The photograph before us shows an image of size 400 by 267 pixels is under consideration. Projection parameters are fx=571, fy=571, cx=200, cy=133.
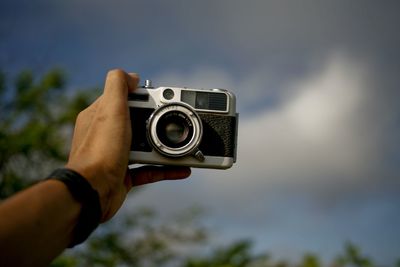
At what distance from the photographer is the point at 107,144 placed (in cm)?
145

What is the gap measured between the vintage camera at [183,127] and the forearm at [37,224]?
79cm

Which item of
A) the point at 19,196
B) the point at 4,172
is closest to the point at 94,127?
the point at 19,196

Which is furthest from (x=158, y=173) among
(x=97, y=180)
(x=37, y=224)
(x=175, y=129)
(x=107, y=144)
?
(x=37, y=224)

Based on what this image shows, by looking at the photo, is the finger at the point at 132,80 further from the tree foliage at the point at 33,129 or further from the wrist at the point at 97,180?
the tree foliage at the point at 33,129

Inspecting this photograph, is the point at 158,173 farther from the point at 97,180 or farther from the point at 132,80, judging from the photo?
the point at 97,180

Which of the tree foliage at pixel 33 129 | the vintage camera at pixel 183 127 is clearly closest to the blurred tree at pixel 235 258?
the tree foliage at pixel 33 129

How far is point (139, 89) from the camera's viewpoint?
221 centimetres

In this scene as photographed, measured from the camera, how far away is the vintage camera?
200 centimetres

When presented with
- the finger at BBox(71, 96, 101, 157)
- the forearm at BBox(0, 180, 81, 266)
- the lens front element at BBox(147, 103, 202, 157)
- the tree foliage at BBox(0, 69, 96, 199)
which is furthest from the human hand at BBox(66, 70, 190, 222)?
the tree foliage at BBox(0, 69, 96, 199)

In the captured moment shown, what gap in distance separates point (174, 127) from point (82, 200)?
32.3 inches

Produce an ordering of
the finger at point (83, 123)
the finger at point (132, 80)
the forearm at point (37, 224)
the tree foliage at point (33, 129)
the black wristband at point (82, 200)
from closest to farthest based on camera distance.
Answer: the forearm at point (37, 224) < the black wristband at point (82, 200) < the finger at point (83, 123) < the finger at point (132, 80) < the tree foliage at point (33, 129)

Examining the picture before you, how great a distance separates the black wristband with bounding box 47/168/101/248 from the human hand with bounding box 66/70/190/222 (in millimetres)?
36

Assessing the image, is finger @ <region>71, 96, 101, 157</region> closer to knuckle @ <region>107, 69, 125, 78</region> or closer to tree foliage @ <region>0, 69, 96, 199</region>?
knuckle @ <region>107, 69, 125, 78</region>

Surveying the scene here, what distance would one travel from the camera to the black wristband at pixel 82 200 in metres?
1.21
